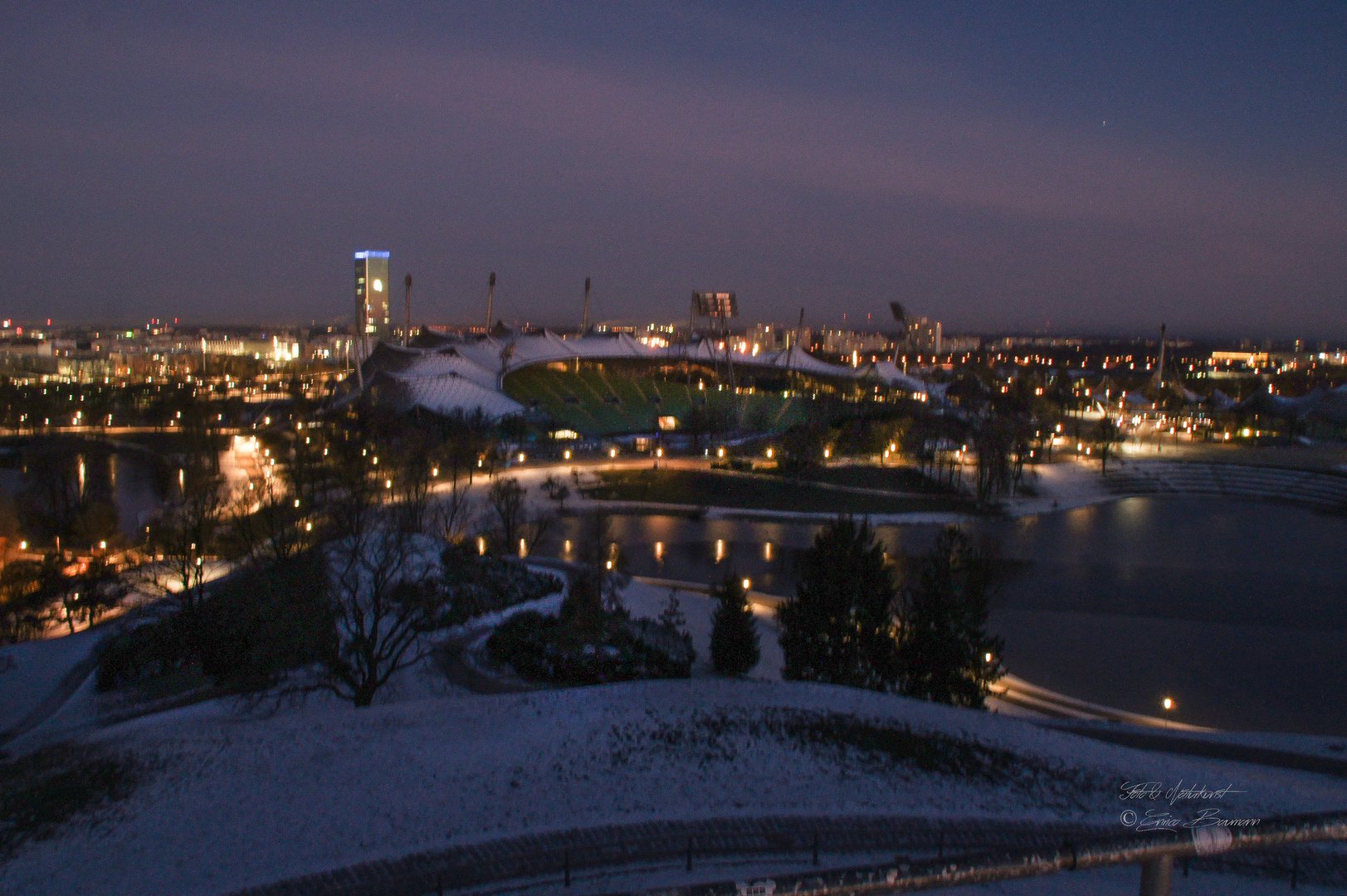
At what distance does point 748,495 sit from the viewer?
16984 mm

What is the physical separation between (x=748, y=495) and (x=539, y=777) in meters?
12.5

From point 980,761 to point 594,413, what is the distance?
2295cm

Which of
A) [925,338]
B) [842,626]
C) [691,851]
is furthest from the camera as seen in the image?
[925,338]

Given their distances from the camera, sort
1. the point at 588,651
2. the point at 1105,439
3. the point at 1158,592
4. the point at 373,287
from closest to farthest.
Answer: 1. the point at 588,651
2. the point at 1158,592
3. the point at 1105,439
4. the point at 373,287

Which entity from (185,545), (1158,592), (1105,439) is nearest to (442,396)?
(185,545)

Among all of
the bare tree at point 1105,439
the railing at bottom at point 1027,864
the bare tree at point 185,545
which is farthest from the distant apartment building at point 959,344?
the railing at bottom at point 1027,864

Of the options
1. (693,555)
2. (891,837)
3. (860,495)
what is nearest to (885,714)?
(891,837)

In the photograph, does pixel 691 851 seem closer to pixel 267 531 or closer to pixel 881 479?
pixel 267 531

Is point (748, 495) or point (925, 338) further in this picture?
point (925, 338)

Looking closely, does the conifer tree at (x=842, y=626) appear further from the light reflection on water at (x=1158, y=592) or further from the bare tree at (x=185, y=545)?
the bare tree at (x=185, y=545)

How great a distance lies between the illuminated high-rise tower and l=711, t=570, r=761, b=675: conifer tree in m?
59.1

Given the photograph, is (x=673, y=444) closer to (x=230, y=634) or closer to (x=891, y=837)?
(x=230, y=634)

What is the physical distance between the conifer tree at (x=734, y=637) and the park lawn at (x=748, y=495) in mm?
8308

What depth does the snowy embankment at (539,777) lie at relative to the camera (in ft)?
12.9
